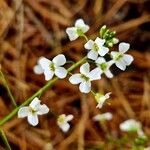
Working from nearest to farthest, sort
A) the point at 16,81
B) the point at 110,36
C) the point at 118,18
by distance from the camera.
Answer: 1. the point at 110,36
2. the point at 16,81
3. the point at 118,18

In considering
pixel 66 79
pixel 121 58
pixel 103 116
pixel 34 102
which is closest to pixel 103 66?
pixel 121 58

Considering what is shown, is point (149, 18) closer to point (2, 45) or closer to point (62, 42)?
point (62, 42)

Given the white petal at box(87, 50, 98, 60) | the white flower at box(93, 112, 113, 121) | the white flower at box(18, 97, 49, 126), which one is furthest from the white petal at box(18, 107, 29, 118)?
the white flower at box(93, 112, 113, 121)

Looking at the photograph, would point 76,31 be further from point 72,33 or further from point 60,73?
point 60,73

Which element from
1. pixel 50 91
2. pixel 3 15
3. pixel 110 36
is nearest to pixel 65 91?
pixel 50 91

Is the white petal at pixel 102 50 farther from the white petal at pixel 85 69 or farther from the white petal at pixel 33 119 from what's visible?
the white petal at pixel 33 119
